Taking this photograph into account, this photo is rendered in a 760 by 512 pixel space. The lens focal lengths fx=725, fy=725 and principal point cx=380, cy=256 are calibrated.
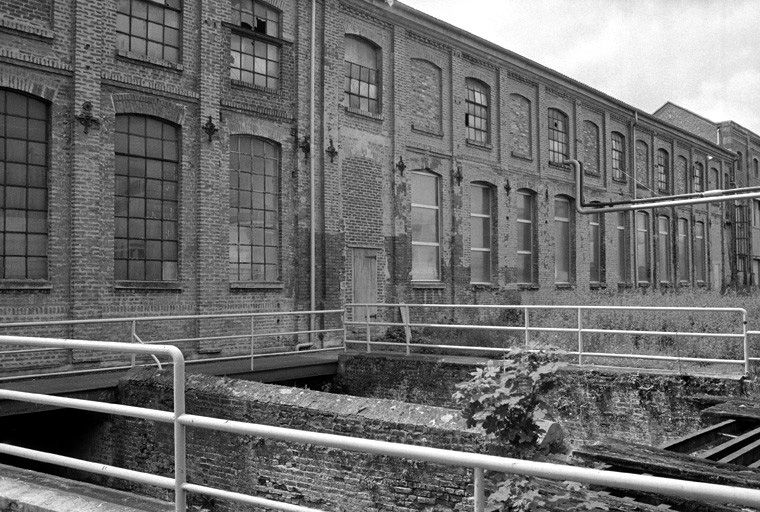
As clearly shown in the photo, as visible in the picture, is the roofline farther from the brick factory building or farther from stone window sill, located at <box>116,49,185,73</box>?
stone window sill, located at <box>116,49,185,73</box>

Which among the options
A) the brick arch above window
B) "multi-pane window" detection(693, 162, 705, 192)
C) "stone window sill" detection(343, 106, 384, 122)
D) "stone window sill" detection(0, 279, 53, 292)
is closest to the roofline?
"stone window sill" detection(343, 106, 384, 122)

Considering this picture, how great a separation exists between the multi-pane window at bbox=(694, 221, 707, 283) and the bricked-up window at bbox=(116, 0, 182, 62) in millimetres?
28611

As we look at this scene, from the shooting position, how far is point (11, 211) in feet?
40.4

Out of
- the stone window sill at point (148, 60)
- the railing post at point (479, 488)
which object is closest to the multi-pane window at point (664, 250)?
the stone window sill at point (148, 60)

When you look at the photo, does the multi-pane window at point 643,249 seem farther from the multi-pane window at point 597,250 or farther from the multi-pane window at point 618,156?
the multi-pane window at point 597,250

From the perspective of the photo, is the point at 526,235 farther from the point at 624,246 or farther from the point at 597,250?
the point at 624,246

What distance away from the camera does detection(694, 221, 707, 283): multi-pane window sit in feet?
116

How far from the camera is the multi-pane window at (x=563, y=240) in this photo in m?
25.9

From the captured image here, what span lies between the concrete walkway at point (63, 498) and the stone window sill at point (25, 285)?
779 centimetres

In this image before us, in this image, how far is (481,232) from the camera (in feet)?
74.0

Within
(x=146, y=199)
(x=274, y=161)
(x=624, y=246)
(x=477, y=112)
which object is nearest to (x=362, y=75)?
(x=274, y=161)

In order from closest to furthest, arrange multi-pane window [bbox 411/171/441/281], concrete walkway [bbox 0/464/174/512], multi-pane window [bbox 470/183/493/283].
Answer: concrete walkway [bbox 0/464/174/512] → multi-pane window [bbox 411/171/441/281] → multi-pane window [bbox 470/183/493/283]

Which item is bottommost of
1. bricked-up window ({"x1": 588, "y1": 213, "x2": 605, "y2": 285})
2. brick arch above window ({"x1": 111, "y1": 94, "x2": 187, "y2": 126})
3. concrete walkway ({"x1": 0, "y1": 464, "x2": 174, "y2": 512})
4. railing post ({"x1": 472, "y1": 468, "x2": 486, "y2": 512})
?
concrete walkway ({"x1": 0, "y1": 464, "x2": 174, "y2": 512})

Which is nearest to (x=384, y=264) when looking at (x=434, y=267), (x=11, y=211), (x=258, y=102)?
(x=434, y=267)
